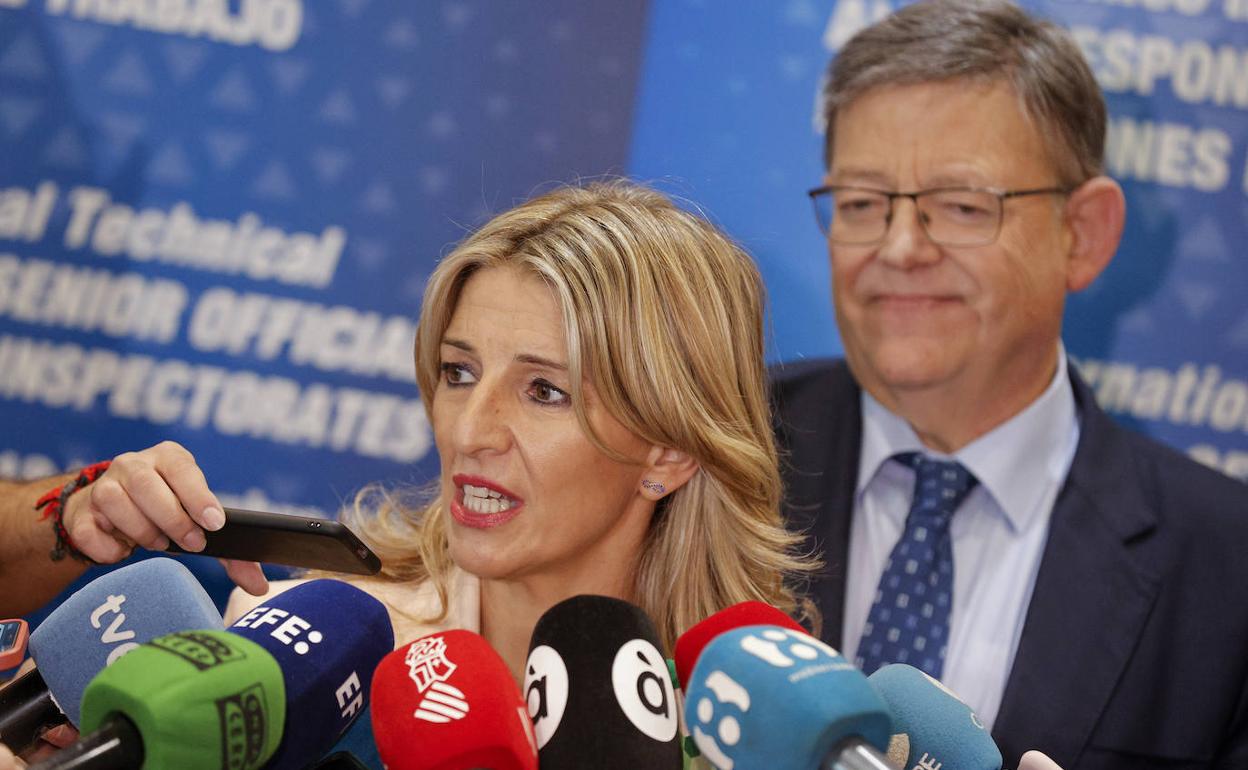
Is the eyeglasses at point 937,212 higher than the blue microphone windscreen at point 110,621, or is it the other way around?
the eyeglasses at point 937,212

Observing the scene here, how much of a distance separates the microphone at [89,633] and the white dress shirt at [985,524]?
1.78 m

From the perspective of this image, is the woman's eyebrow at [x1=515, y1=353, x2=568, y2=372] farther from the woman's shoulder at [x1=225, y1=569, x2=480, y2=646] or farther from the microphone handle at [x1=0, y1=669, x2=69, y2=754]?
the microphone handle at [x1=0, y1=669, x2=69, y2=754]

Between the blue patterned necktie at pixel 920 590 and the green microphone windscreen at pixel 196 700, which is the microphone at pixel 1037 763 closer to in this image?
the green microphone windscreen at pixel 196 700

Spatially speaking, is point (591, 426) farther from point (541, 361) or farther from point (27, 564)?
point (27, 564)

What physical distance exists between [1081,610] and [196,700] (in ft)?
7.22

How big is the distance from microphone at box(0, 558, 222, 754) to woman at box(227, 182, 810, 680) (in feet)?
1.58

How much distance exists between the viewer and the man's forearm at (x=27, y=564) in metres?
1.88

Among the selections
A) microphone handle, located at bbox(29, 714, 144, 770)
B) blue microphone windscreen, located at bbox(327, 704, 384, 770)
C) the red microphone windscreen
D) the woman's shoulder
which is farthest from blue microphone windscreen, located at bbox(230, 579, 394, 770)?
the woman's shoulder

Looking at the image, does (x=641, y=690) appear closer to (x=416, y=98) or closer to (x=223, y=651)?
(x=223, y=651)

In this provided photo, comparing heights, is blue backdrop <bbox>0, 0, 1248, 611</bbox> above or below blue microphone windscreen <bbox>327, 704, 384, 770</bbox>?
above

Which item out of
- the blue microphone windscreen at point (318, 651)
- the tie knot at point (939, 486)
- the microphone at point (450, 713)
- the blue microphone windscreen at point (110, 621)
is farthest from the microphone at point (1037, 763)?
the tie knot at point (939, 486)

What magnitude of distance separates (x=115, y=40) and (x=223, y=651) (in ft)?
7.71

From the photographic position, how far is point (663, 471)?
2.03 m

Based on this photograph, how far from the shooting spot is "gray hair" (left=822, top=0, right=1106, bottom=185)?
9.40 feet
